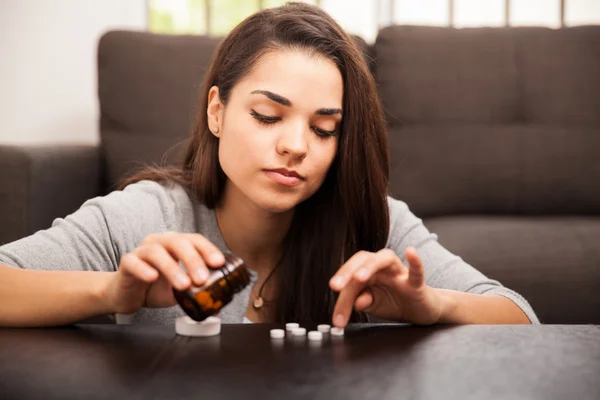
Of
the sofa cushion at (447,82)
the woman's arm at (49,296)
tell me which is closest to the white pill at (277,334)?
the woman's arm at (49,296)

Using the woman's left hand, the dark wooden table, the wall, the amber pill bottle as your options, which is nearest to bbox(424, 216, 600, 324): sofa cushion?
the woman's left hand

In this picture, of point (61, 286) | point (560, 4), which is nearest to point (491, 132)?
point (560, 4)

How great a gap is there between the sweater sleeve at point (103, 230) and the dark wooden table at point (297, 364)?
0.26 metres

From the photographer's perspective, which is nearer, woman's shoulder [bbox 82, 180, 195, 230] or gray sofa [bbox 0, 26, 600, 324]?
woman's shoulder [bbox 82, 180, 195, 230]

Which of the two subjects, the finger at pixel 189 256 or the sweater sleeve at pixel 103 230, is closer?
the finger at pixel 189 256

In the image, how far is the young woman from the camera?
105 centimetres

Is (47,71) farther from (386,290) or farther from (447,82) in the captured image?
(386,290)

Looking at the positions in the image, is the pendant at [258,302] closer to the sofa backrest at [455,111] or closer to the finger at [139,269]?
the finger at [139,269]

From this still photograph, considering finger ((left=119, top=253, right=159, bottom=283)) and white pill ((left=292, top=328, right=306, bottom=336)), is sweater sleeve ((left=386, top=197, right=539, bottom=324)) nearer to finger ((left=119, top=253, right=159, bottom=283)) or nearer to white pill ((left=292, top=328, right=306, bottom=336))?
white pill ((left=292, top=328, right=306, bottom=336))

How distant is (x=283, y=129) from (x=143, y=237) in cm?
34

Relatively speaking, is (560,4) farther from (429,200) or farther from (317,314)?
(317,314)

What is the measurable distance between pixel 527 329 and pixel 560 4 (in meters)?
2.45

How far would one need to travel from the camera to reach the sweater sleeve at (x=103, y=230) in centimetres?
119

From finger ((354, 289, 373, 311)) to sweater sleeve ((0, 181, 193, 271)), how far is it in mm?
476
